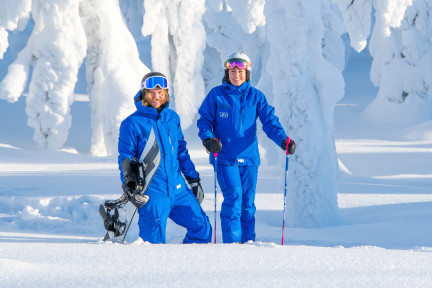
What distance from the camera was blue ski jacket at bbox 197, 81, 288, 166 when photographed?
4.89 metres

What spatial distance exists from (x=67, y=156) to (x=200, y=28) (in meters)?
4.45

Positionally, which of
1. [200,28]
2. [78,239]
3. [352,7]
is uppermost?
[200,28]

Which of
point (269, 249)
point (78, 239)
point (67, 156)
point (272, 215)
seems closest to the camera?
point (269, 249)

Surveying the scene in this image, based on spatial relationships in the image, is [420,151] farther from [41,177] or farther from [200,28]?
[41,177]

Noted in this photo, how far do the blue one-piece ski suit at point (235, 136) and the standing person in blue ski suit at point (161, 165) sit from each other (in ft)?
1.86

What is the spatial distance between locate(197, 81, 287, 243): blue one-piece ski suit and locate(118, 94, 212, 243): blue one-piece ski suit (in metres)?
0.60

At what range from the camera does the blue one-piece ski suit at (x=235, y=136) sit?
4867 millimetres

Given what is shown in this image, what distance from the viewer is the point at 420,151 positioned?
1384cm

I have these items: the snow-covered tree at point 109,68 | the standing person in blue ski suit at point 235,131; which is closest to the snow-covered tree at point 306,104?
the standing person in blue ski suit at point 235,131

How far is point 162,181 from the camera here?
412 centimetres

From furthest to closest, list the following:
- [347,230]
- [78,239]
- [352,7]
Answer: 1. [352,7]
2. [347,230]
3. [78,239]

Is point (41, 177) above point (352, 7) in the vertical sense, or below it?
below

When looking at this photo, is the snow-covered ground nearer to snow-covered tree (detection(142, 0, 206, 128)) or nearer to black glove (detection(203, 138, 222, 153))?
black glove (detection(203, 138, 222, 153))

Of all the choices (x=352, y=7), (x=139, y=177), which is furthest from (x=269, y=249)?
(x=352, y=7)
